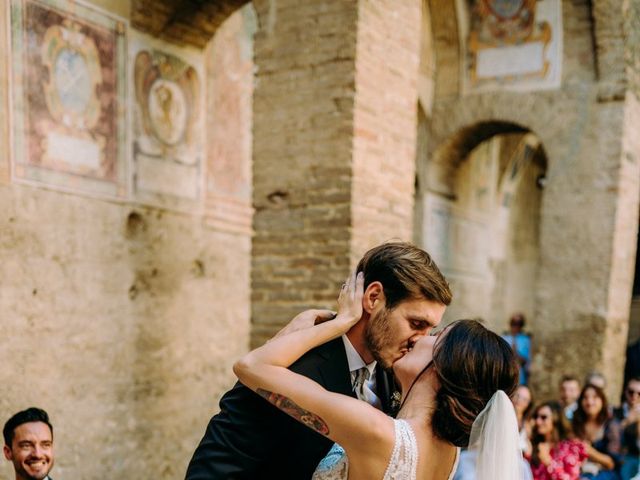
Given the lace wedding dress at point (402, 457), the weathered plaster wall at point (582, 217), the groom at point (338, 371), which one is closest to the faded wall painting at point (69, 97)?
the groom at point (338, 371)

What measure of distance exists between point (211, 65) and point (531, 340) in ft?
20.1

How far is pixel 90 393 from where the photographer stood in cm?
537

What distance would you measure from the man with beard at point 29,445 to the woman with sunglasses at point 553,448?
11.2 feet

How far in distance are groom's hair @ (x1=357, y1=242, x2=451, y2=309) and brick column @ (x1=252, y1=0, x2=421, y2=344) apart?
2366 millimetres

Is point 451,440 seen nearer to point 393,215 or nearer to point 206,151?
point 393,215

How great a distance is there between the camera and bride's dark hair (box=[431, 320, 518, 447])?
211 centimetres

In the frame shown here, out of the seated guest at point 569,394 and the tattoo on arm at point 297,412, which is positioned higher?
the tattoo on arm at point 297,412

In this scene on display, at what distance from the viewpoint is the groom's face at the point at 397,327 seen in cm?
228

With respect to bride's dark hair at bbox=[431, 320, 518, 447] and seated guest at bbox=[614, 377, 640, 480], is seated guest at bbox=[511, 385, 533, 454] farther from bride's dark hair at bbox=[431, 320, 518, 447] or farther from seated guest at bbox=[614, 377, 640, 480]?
bride's dark hair at bbox=[431, 320, 518, 447]

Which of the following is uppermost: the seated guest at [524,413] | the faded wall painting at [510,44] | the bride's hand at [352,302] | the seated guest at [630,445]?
the faded wall painting at [510,44]

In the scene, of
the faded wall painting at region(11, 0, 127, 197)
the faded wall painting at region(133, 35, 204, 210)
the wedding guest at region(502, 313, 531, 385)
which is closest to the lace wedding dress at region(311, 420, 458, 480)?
the faded wall painting at region(11, 0, 127, 197)

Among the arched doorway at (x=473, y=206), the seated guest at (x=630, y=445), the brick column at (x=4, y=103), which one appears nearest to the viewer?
the brick column at (x=4, y=103)

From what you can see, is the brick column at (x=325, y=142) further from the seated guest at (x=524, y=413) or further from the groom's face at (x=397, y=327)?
the groom's face at (x=397, y=327)

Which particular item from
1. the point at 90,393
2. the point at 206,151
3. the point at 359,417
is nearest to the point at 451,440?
the point at 359,417
